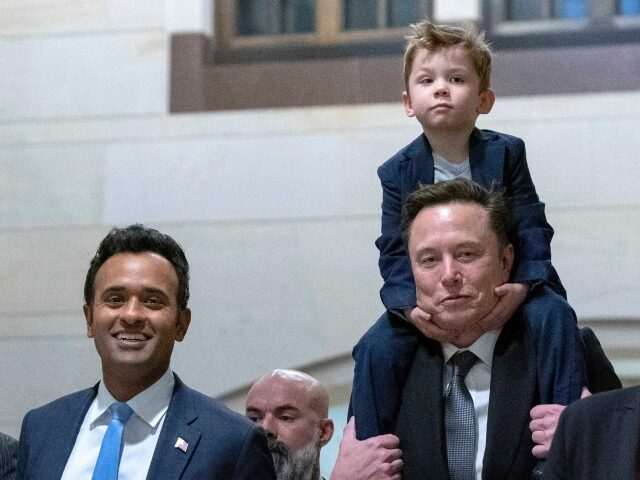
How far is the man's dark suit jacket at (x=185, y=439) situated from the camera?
3320mm

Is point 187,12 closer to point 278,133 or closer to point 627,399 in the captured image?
point 278,133

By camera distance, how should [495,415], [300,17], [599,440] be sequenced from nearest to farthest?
[599,440] < [495,415] < [300,17]

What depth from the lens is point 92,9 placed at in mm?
7457

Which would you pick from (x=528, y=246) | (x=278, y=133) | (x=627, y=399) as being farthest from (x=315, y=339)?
(x=627, y=399)

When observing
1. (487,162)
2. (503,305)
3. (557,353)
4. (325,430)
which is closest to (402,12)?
(325,430)

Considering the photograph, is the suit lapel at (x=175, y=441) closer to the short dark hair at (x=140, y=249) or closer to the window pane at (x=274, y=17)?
the short dark hair at (x=140, y=249)

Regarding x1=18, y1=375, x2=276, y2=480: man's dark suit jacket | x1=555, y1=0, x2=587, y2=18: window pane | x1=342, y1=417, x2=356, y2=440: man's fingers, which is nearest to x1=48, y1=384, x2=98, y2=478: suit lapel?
x1=18, y1=375, x2=276, y2=480: man's dark suit jacket

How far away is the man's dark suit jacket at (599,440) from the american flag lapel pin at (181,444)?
0.90m

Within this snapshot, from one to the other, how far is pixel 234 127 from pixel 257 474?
418 centimetres

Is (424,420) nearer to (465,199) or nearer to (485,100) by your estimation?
(465,199)

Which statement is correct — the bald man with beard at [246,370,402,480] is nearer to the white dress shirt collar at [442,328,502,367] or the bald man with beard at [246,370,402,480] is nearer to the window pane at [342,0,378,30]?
the white dress shirt collar at [442,328,502,367]

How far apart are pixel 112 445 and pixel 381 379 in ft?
2.42

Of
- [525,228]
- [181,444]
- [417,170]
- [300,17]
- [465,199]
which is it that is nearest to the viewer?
[181,444]

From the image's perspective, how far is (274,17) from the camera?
743 cm
